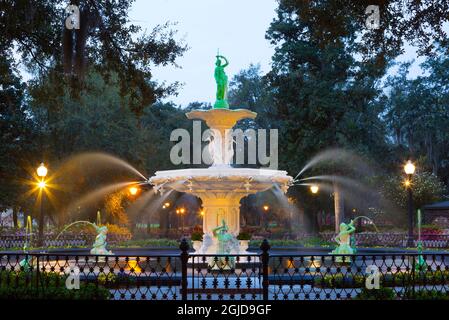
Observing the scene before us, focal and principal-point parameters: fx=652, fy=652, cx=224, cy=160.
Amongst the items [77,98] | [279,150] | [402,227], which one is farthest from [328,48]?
[77,98]

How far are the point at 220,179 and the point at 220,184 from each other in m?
0.53

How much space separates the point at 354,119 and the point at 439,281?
25713 mm

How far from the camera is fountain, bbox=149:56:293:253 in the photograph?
19297 millimetres

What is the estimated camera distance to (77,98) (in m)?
16.1

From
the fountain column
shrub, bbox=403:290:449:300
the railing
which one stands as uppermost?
the fountain column

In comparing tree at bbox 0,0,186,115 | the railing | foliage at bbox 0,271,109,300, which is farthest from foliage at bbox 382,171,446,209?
foliage at bbox 0,271,109,300

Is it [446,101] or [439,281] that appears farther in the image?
[446,101]

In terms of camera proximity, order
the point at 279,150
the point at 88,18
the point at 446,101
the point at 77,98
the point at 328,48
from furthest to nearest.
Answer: the point at 446,101
the point at 279,150
the point at 328,48
the point at 77,98
the point at 88,18

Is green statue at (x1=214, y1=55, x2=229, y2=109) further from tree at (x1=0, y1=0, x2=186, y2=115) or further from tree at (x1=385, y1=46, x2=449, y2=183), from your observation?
tree at (x1=385, y1=46, x2=449, y2=183)

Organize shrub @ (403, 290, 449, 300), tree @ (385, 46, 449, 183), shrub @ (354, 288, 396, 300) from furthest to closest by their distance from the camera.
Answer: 1. tree @ (385, 46, 449, 183)
2. shrub @ (354, 288, 396, 300)
3. shrub @ (403, 290, 449, 300)

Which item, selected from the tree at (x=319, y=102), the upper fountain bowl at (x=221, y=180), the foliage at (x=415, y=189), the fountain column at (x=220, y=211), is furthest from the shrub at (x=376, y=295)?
the foliage at (x=415, y=189)

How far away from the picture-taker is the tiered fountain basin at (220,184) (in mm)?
19250
